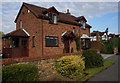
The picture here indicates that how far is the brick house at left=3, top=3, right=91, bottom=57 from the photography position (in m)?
17.7

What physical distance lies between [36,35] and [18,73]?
1262cm

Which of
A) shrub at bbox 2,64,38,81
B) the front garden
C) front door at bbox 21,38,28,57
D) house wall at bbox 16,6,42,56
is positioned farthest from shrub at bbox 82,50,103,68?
front door at bbox 21,38,28,57

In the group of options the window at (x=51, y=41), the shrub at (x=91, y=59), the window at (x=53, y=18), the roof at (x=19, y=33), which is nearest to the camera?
the shrub at (x=91, y=59)

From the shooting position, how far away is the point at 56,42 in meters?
19.8

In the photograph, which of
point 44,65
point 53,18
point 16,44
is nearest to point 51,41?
point 53,18

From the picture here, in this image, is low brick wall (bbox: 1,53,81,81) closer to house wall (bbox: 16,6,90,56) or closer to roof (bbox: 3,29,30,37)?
house wall (bbox: 16,6,90,56)

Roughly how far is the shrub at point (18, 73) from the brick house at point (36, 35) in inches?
437

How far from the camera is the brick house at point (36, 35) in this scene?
1773cm

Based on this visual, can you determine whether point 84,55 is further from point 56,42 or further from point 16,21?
point 16,21

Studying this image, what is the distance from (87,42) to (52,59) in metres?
19.2

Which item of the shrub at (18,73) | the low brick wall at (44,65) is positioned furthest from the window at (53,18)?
the shrub at (18,73)

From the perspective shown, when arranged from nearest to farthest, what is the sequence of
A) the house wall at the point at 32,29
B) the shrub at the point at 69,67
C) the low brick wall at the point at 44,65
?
the low brick wall at the point at 44,65 < the shrub at the point at 69,67 < the house wall at the point at 32,29

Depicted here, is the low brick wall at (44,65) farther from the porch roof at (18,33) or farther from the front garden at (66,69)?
the porch roof at (18,33)

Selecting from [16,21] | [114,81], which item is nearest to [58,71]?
[114,81]
